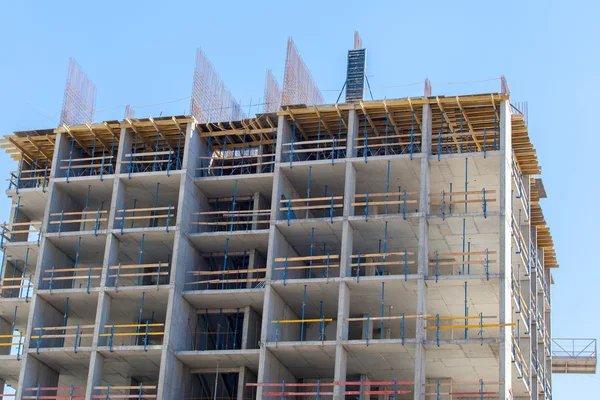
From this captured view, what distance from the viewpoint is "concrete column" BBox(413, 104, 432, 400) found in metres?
49.7

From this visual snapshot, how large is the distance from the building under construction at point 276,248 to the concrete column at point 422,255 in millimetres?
98

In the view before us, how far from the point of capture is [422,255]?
5175 cm

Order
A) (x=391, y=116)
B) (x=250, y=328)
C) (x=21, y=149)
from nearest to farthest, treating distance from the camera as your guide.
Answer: (x=250, y=328), (x=391, y=116), (x=21, y=149)

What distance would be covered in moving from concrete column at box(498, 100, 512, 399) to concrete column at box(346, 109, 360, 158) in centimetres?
642

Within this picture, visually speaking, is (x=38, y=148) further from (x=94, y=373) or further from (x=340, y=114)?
(x=340, y=114)

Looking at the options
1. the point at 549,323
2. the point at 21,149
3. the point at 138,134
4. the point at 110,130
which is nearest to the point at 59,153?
the point at 110,130

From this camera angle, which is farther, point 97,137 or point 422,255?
point 97,137

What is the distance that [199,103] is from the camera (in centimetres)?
5962

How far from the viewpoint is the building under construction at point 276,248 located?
173ft

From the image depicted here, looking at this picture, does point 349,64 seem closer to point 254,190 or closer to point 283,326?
point 254,190

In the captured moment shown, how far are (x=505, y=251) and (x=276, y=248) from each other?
983cm

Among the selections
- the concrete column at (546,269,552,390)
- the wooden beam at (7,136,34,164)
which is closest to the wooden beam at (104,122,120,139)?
the wooden beam at (7,136,34,164)

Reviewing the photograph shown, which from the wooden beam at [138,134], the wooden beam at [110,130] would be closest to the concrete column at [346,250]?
the wooden beam at [138,134]

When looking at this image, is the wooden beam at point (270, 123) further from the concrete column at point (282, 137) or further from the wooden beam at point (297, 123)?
the wooden beam at point (297, 123)
